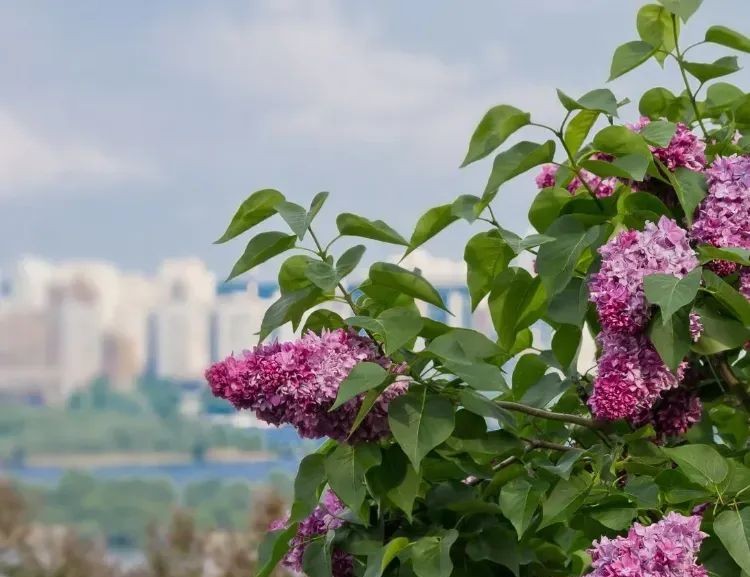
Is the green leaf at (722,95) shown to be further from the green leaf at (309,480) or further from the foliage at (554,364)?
the green leaf at (309,480)

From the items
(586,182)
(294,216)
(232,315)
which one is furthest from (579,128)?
(232,315)

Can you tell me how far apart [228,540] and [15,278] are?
181 inches

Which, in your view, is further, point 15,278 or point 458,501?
point 15,278

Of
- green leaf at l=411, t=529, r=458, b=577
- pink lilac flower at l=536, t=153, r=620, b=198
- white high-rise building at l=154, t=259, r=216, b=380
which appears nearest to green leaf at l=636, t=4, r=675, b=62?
pink lilac flower at l=536, t=153, r=620, b=198

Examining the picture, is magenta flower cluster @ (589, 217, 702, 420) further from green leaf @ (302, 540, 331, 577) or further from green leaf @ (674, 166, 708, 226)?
green leaf @ (302, 540, 331, 577)

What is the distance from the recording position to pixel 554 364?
1.07 m

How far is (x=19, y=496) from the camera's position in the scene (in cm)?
505

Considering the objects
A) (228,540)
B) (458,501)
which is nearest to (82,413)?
(228,540)

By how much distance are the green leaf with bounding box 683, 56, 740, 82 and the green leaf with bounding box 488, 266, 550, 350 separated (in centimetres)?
23

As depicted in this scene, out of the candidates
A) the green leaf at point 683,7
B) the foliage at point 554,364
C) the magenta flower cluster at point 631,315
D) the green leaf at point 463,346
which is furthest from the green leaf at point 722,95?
the green leaf at point 463,346

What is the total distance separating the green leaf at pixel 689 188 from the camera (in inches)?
37.3

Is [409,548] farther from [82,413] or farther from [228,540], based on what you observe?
[82,413]

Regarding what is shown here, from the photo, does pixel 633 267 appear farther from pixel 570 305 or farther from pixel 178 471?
pixel 178 471

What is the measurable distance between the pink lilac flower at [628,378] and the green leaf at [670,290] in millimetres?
50
